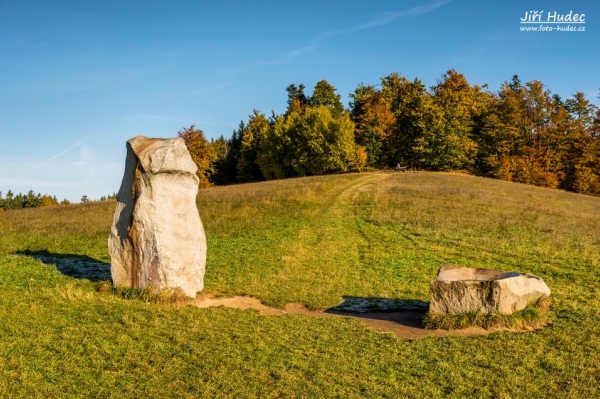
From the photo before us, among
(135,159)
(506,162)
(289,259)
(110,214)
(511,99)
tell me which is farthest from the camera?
(511,99)

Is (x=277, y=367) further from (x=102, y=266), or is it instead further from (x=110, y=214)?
(x=110, y=214)

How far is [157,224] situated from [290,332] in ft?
19.5

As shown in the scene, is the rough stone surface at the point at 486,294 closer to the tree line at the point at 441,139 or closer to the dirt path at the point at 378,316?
the dirt path at the point at 378,316

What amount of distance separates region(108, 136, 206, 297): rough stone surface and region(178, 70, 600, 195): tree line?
202ft

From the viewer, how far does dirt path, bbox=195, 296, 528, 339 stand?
12.3m

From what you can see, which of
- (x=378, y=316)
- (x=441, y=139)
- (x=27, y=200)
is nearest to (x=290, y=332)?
(x=378, y=316)

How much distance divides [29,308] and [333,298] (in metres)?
9.48

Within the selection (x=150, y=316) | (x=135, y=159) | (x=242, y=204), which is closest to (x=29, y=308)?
(x=150, y=316)

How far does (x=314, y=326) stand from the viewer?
12.5 meters

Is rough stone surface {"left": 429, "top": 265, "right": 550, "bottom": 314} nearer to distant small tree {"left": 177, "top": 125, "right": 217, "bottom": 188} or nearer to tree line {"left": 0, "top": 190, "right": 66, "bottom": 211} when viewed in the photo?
distant small tree {"left": 177, "top": 125, "right": 217, "bottom": 188}

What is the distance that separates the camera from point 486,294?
12.7 meters

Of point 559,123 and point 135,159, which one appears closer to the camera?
point 135,159

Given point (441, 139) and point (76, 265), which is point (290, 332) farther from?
point (441, 139)

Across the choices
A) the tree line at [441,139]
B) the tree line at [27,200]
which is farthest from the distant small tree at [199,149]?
the tree line at [27,200]
